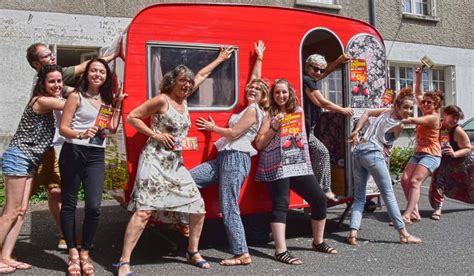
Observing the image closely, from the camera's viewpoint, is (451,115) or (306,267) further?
(451,115)

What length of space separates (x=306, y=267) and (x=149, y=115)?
2059 mm

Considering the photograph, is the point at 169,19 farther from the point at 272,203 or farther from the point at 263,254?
the point at 263,254

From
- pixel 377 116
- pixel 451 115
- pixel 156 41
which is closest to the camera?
pixel 156 41

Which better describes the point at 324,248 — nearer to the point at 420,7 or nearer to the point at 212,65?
the point at 212,65

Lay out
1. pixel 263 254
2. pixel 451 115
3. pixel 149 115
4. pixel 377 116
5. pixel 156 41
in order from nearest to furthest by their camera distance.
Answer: pixel 149 115 → pixel 156 41 → pixel 263 254 → pixel 377 116 → pixel 451 115

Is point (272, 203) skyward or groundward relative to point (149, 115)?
groundward

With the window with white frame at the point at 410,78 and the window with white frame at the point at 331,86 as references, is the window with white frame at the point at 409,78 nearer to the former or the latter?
the window with white frame at the point at 410,78

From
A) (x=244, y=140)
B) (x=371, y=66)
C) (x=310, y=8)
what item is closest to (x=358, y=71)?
(x=371, y=66)

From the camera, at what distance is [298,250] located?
5.38m

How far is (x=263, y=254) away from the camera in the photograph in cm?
522

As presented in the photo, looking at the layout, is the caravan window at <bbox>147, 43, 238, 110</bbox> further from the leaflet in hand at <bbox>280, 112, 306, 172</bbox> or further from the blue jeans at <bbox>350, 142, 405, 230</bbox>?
the blue jeans at <bbox>350, 142, 405, 230</bbox>

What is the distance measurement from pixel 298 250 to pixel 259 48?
2.20m

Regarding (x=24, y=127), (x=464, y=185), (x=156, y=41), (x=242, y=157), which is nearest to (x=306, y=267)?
(x=242, y=157)

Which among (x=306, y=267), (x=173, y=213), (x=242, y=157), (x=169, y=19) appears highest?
(x=169, y=19)
